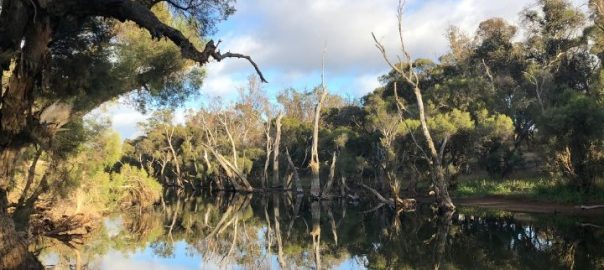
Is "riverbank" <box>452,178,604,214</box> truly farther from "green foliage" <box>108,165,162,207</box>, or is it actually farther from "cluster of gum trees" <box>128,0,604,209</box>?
"green foliage" <box>108,165,162,207</box>

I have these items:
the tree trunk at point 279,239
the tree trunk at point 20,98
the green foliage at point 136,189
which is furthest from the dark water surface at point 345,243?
the green foliage at point 136,189

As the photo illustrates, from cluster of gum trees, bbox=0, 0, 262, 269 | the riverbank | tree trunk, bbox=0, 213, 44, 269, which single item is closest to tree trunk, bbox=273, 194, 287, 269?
cluster of gum trees, bbox=0, 0, 262, 269

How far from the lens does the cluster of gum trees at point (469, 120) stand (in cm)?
2266

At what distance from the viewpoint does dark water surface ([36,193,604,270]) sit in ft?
36.0

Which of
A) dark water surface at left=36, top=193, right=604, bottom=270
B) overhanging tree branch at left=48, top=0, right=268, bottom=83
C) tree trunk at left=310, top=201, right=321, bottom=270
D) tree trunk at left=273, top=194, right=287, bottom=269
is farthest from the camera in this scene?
tree trunk at left=310, top=201, right=321, bottom=270

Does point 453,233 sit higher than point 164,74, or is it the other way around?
point 164,74

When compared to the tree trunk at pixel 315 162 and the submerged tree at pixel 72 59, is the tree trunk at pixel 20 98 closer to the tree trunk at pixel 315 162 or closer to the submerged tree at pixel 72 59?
the submerged tree at pixel 72 59

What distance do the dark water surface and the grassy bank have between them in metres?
2.66

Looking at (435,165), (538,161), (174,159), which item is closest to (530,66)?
(538,161)

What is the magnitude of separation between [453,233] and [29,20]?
1238 centimetres

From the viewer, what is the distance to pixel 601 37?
1094 inches

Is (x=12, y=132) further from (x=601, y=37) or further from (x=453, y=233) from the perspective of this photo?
(x=601, y=37)

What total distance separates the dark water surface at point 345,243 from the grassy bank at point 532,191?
266 centimetres

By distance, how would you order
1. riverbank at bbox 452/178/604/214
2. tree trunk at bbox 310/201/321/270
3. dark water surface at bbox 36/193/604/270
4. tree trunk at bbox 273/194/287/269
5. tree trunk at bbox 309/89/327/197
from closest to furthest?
dark water surface at bbox 36/193/604/270 → tree trunk at bbox 273/194/287/269 → tree trunk at bbox 310/201/321/270 → riverbank at bbox 452/178/604/214 → tree trunk at bbox 309/89/327/197
